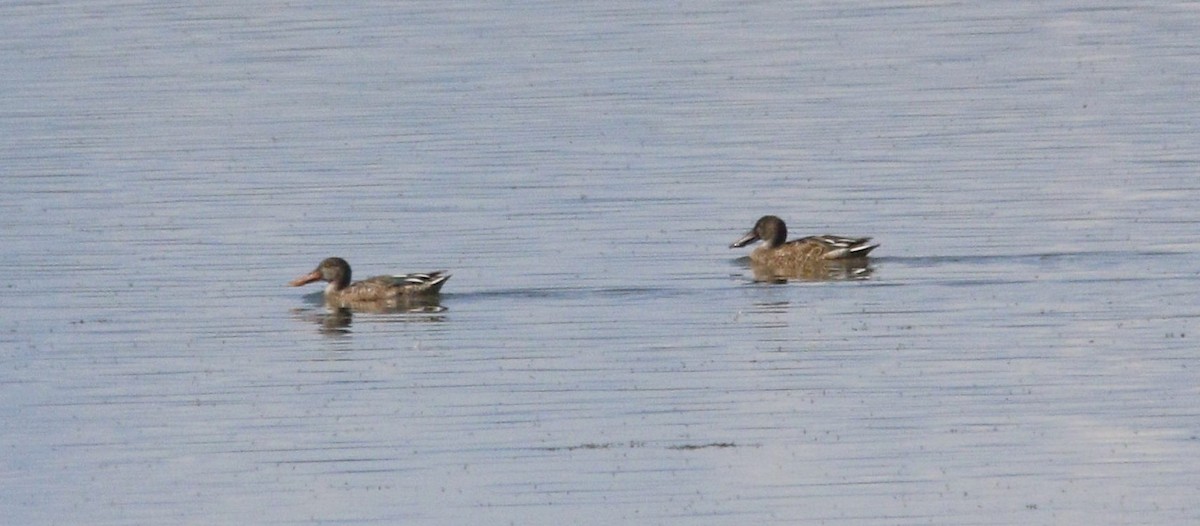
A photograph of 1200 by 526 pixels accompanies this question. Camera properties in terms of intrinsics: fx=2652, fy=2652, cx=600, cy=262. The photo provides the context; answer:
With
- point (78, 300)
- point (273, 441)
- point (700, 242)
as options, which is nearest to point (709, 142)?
point (700, 242)

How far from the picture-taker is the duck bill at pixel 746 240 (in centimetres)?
2620

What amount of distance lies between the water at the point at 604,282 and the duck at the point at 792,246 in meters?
0.40

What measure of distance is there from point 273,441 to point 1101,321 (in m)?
7.10

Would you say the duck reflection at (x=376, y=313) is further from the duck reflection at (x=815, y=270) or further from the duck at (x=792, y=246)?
the duck at (x=792, y=246)

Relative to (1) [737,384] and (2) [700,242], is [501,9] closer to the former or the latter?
(2) [700,242]

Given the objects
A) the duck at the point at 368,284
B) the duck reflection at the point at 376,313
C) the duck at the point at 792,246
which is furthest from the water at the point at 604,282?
the duck at the point at 792,246

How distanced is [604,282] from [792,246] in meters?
2.91

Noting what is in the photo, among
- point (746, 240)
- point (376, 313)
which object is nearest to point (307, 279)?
point (376, 313)

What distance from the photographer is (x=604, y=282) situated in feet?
77.5

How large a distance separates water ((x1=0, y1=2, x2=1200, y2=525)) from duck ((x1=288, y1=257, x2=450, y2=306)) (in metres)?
0.23

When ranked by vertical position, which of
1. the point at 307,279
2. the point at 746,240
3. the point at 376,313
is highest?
the point at 746,240

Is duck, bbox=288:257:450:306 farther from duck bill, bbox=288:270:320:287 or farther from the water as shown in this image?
the water

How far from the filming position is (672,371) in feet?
63.8

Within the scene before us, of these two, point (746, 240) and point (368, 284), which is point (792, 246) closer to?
point (746, 240)
